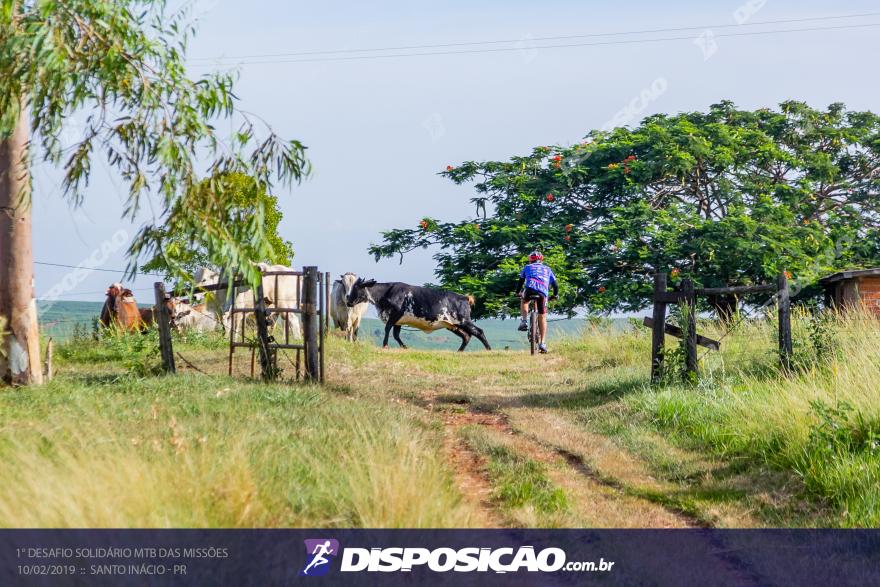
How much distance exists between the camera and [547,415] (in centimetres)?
1236

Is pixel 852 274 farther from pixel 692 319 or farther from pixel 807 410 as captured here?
pixel 807 410

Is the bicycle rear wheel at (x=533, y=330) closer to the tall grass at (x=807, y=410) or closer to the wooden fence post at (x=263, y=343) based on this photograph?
the tall grass at (x=807, y=410)

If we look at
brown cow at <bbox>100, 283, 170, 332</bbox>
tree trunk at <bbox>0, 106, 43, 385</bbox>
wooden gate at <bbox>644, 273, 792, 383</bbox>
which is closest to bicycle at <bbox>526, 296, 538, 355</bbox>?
wooden gate at <bbox>644, 273, 792, 383</bbox>

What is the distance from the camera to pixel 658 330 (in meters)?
13.8

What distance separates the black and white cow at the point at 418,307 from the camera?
24.3 meters

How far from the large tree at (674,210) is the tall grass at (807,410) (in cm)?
1278

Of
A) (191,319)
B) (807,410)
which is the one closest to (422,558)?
(807,410)

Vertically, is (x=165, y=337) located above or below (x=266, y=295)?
below

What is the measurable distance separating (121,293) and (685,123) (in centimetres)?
1798

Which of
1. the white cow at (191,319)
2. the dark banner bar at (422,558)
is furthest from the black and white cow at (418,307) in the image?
the dark banner bar at (422,558)

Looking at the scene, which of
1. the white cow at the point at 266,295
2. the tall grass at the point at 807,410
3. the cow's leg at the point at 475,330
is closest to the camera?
the tall grass at the point at 807,410

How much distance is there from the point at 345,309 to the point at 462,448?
14.7 meters

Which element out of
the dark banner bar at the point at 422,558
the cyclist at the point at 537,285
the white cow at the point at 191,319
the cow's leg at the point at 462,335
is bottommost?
the dark banner bar at the point at 422,558

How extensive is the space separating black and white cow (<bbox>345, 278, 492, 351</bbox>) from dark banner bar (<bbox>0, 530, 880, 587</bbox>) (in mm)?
17467
